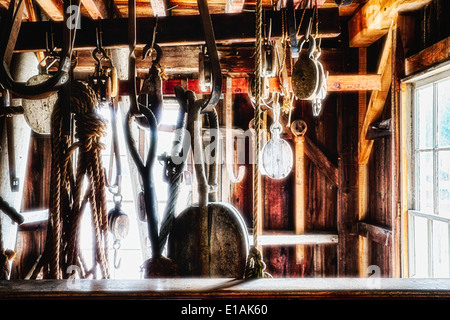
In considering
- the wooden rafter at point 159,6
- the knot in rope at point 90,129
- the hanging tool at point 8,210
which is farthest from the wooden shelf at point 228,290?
the wooden rafter at point 159,6

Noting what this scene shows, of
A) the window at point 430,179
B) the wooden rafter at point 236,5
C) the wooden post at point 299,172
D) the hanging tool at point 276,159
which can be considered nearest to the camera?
the window at point 430,179

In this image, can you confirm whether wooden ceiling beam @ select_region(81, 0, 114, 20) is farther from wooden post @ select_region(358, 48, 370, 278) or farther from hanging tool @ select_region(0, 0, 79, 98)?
wooden post @ select_region(358, 48, 370, 278)

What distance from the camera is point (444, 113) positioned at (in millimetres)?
2285

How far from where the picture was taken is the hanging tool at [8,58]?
2.80 feet

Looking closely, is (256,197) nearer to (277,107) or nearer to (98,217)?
(98,217)

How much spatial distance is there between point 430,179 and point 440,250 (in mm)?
555

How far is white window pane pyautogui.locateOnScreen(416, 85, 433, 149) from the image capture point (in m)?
2.47

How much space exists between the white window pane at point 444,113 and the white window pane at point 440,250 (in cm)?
63

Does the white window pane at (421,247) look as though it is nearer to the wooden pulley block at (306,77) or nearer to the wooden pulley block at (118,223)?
the wooden pulley block at (306,77)

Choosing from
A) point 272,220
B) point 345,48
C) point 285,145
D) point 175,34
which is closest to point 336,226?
point 272,220

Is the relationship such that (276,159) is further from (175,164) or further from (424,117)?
(175,164)

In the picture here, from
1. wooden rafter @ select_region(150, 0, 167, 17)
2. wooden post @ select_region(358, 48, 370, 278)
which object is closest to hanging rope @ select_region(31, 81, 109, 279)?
wooden rafter @ select_region(150, 0, 167, 17)

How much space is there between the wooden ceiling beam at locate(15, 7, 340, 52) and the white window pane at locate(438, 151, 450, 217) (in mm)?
1467
